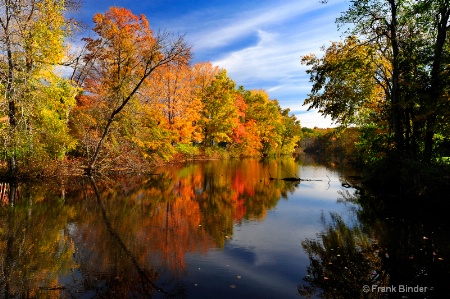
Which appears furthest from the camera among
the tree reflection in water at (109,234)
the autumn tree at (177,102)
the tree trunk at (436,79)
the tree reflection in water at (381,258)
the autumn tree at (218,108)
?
the autumn tree at (218,108)

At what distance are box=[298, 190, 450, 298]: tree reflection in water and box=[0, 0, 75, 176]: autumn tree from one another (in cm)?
1482

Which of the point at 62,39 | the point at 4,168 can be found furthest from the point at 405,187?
the point at 4,168

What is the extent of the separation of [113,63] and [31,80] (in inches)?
414

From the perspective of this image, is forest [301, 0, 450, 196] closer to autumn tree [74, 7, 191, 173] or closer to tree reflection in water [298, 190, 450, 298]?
tree reflection in water [298, 190, 450, 298]

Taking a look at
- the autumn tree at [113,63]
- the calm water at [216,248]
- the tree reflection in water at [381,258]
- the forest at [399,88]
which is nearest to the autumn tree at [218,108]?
the autumn tree at [113,63]

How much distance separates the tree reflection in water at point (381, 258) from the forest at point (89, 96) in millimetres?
15252

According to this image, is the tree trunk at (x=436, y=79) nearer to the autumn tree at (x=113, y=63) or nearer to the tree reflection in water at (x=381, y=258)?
the tree reflection in water at (x=381, y=258)

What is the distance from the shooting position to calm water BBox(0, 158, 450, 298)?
5.56 m

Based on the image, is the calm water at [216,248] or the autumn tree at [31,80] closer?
the calm water at [216,248]

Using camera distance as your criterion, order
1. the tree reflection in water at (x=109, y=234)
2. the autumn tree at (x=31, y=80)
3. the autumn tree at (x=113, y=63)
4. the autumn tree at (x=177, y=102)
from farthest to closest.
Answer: the autumn tree at (x=177, y=102), the autumn tree at (x=113, y=63), the autumn tree at (x=31, y=80), the tree reflection in water at (x=109, y=234)

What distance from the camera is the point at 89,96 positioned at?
88.3ft

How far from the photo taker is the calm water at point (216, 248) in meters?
5.56

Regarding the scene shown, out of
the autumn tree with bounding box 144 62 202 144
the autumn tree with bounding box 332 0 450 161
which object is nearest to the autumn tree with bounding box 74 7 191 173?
the autumn tree with bounding box 144 62 202 144

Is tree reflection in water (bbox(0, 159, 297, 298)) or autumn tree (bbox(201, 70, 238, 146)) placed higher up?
autumn tree (bbox(201, 70, 238, 146))
